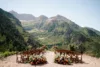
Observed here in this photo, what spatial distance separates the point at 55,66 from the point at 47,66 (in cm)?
87

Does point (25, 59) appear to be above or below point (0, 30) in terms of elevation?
below

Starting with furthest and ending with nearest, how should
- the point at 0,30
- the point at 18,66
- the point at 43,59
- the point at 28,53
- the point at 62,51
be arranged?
1. the point at 0,30
2. the point at 62,51
3. the point at 28,53
4. the point at 43,59
5. the point at 18,66

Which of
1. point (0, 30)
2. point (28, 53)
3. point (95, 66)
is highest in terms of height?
point (0, 30)

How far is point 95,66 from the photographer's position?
16375mm

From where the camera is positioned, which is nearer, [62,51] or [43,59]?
[43,59]

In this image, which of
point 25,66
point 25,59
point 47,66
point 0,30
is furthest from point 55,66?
point 0,30

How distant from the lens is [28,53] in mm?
18594

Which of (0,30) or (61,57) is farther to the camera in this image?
(0,30)

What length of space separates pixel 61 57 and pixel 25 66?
4996 mm

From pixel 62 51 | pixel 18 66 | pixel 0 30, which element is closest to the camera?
pixel 18 66

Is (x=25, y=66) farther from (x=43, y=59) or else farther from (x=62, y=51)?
(x=62, y=51)

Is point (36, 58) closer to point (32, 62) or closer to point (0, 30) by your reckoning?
point (32, 62)

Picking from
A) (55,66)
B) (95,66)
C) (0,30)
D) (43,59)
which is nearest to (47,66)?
(55,66)

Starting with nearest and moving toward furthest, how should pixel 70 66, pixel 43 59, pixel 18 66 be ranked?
pixel 18 66 < pixel 70 66 < pixel 43 59
